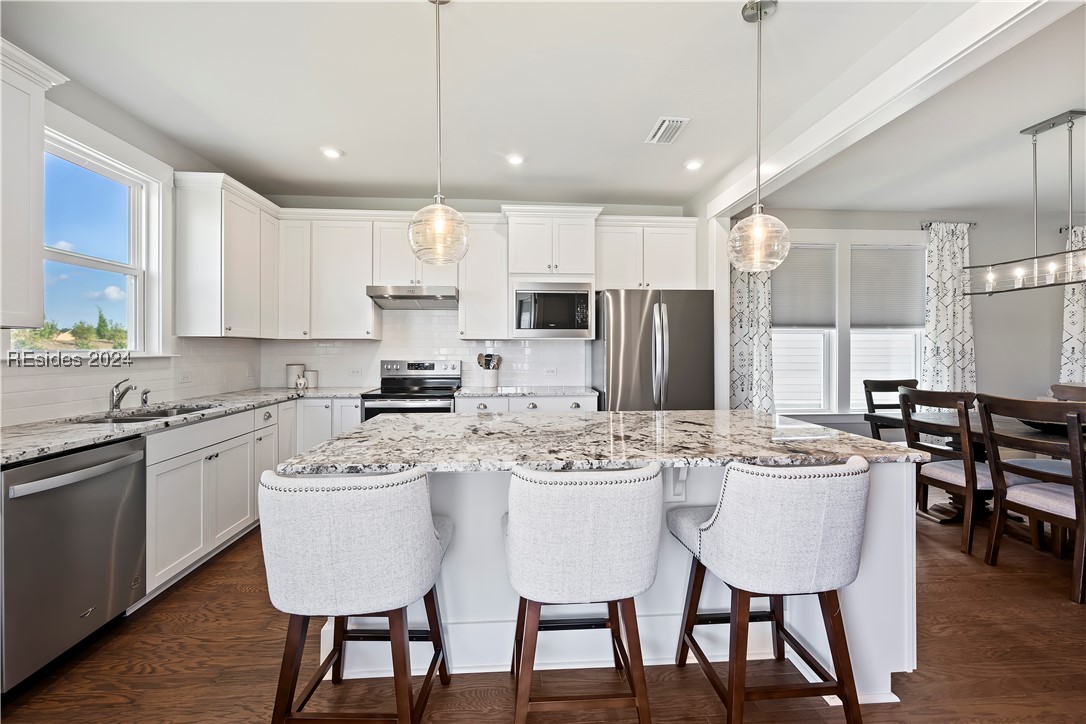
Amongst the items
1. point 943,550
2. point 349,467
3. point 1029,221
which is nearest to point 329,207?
point 349,467

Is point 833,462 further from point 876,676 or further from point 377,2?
point 377,2

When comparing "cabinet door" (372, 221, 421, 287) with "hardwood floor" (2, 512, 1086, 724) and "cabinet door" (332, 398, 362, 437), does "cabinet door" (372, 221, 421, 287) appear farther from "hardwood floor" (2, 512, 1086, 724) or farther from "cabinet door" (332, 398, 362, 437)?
"hardwood floor" (2, 512, 1086, 724)

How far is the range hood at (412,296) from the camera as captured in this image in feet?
12.9

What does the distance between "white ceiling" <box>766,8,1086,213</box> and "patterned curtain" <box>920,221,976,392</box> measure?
1.13 ft

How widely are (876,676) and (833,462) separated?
0.86 meters

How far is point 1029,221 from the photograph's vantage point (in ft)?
15.7

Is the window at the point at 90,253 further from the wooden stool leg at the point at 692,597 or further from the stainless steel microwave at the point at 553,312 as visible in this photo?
the wooden stool leg at the point at 692,597

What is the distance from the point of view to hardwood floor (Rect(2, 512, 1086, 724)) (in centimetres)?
163

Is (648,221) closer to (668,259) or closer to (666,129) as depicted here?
(668,259)

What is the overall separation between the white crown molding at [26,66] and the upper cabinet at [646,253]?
11.2ft

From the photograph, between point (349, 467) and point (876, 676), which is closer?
point (349, 467)

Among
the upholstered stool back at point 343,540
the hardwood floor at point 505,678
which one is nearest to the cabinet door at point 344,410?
the hardwood floor at point 505,678

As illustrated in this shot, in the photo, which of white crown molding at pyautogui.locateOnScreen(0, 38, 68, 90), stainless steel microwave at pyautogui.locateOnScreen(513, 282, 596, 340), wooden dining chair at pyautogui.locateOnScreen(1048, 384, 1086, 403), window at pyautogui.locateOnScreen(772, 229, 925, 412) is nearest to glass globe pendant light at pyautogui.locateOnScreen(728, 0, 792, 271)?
stainless steel microwave at pyautogui.locateOnScreen(513, 282, 596, 340)

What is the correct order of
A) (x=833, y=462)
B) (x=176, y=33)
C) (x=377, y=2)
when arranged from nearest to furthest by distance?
(x=833, y=462) < (x=377, y=2) < (x=176, y=33)
